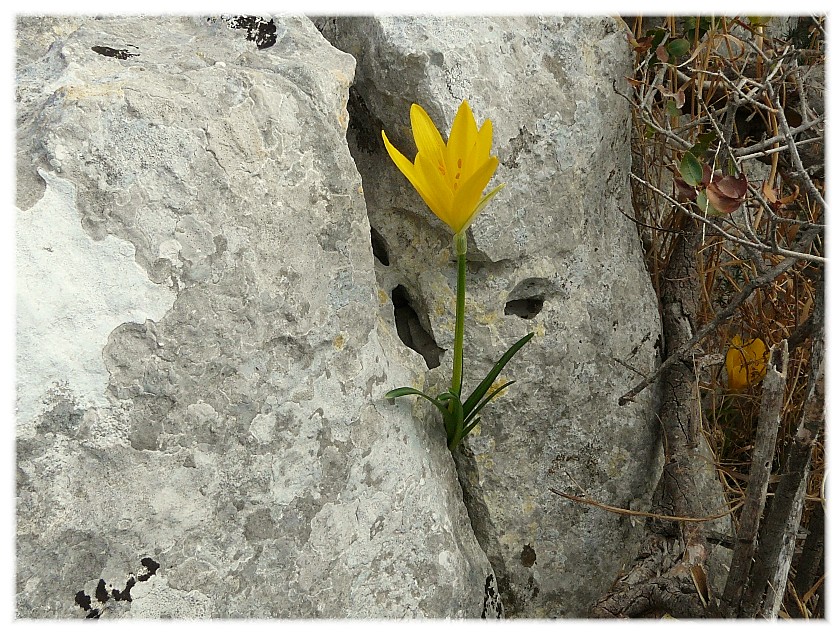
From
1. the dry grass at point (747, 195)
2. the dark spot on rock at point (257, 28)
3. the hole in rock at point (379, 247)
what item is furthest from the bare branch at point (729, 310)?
the dark spot on rock at point (257, 28)

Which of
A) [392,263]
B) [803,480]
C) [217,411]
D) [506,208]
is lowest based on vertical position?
[803,480]

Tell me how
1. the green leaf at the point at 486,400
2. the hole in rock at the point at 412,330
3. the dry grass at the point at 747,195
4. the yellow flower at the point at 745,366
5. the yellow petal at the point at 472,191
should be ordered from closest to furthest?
the yellow petal at the point at 472,191 < the green leaf at the point at 486,400 < the hole in rock at the point at 412,330 < the dry grass at the point at 747,195 < the yellow flower at the point at 745,366

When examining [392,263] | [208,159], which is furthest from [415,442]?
[208,159]

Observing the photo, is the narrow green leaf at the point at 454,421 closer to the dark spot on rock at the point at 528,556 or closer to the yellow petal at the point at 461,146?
the dark spot on rock at the point at 528,556

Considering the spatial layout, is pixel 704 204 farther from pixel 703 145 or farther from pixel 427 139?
pixel 427 139

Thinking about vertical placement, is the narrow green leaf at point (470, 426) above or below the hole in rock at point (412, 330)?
below

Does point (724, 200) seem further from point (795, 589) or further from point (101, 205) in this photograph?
point (101, 205)

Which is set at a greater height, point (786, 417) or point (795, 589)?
point (786, 417)

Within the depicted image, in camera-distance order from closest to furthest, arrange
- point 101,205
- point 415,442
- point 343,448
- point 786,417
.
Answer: point 101,205, point 343,448, point 415,442, point 786,417
